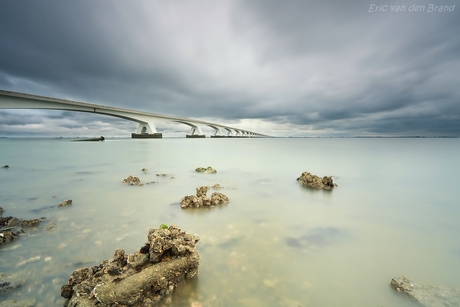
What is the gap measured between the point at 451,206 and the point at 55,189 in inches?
399

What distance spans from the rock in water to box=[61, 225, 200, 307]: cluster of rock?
81.3 inches

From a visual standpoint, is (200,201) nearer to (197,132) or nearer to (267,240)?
(267,240)

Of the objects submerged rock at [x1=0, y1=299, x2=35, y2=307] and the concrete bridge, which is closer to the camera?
submerged rock at [x1=0, y1=299, x2=35, y2=307]

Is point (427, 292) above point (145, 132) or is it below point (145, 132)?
below

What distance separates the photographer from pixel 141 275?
181 centimetres

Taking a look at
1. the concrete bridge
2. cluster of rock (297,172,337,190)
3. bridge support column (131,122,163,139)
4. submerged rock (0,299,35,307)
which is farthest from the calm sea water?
bridge support column (131,122,163,139)

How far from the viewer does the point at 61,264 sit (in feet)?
7.57

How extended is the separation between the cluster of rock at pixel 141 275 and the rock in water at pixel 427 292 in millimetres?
2065

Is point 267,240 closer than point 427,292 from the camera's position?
No

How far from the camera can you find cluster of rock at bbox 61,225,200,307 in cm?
165

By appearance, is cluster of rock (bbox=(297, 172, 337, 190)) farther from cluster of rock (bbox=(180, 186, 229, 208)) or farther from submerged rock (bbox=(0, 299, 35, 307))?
submerged rock (bbox=(0, 299, 35, 307))

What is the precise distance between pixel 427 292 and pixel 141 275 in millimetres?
2740

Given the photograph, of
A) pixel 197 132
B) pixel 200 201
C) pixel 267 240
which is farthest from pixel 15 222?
pixel 197 132

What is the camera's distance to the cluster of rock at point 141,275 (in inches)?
65.1
